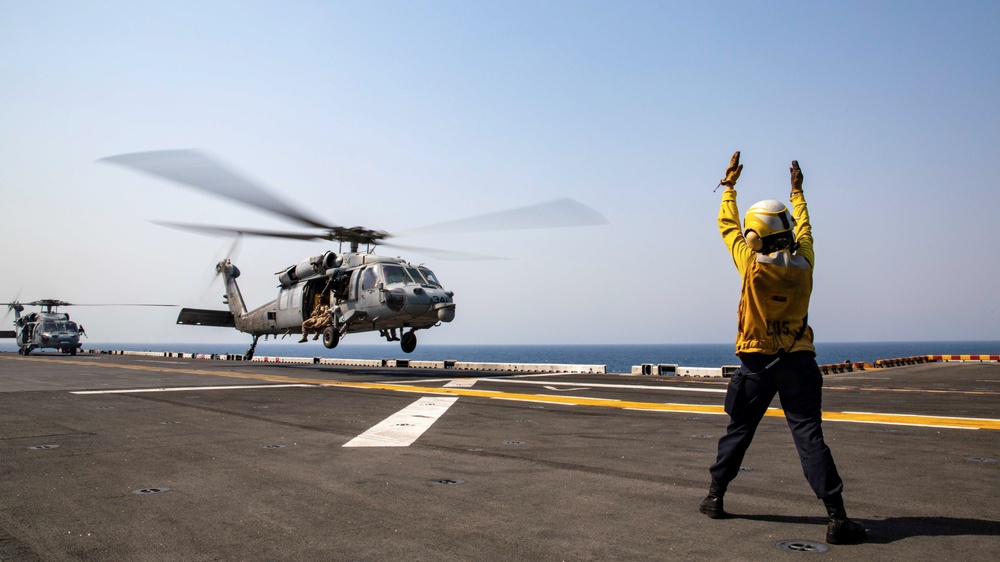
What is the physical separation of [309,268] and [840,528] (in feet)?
73.3

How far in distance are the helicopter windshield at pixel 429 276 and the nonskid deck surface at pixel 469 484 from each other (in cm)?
1115

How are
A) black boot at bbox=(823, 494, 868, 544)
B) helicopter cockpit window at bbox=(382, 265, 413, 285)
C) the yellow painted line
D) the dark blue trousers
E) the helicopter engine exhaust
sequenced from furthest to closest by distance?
the helicopter engine exhaust, helicopter cockpit window at bbox=(382, 265, 413, 285), the yellow painted line, the dark blue trousers, black boot at bbox=(823, 494, 868, 544)

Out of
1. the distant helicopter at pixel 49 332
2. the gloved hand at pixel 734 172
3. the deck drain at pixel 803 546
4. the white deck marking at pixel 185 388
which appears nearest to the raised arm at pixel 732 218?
the gloved hand at pixel 734 172

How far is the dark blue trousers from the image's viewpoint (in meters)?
4.34

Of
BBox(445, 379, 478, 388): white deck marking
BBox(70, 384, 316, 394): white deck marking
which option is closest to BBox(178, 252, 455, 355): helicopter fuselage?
BBox(445, 379, 478, 388): white deck marking

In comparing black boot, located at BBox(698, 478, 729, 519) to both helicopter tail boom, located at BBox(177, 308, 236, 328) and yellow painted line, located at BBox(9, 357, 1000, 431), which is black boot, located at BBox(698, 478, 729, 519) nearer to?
yellow painted line, located at BBox(9, 357, 1000, 431)

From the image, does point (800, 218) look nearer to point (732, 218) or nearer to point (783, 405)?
point (732, 218)

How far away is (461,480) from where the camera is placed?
19.2 feet

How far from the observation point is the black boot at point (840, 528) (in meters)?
3.99

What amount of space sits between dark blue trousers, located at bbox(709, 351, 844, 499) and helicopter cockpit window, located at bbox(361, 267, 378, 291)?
1821 cm

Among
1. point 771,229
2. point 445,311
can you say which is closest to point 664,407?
point 771,229

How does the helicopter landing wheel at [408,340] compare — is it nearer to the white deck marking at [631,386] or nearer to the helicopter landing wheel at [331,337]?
the helicopter landing wheel at [331,337]

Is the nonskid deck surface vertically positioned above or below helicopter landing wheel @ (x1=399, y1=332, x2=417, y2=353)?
below

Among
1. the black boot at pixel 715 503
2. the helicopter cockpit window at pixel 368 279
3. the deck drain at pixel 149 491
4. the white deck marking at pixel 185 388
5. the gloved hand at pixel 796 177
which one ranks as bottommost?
the white deck marking at pixel 185 388
